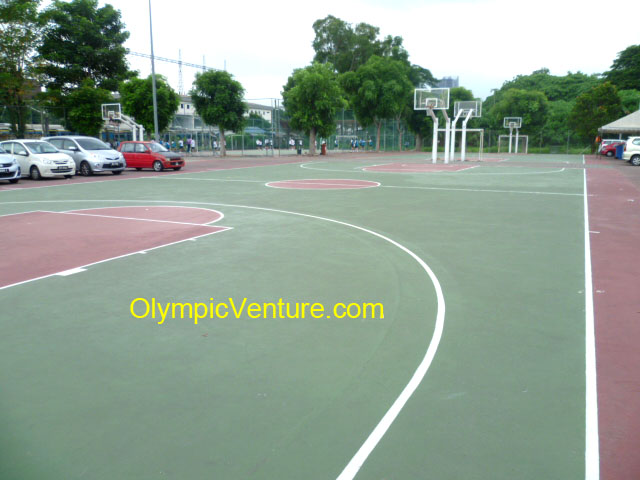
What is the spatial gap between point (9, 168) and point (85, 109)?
18479 millimetres

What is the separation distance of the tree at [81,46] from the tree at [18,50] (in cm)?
143

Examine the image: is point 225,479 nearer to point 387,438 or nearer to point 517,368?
point 387,438

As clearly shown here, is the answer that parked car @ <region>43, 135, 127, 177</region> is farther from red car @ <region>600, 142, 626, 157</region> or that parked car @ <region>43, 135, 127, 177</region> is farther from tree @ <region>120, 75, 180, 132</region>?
red car @ <region>600, 142, 626, 157</region>

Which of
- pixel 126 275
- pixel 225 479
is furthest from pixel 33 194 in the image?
pixel 225 479

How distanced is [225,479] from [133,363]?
186cm

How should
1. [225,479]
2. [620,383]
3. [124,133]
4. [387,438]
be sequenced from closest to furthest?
1. [225,479]
2. [387,438]
3. [620,383]
4. [124,133]

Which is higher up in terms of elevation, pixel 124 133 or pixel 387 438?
pixel 124 133

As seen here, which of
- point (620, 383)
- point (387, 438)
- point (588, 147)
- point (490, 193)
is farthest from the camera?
point (588, 147)

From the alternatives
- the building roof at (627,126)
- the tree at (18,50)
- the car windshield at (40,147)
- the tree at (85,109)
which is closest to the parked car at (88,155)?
the car windshield at (40,147)

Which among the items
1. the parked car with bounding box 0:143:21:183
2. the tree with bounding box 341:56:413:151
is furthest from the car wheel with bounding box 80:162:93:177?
the tree with bounding box 341:56:413:151

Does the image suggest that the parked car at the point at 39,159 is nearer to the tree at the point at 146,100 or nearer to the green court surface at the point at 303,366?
the green court surface at the point at 303,366

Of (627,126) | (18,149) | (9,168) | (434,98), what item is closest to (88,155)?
(18,149)

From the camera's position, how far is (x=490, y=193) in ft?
55.2

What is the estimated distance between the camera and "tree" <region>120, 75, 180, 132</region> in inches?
1495
